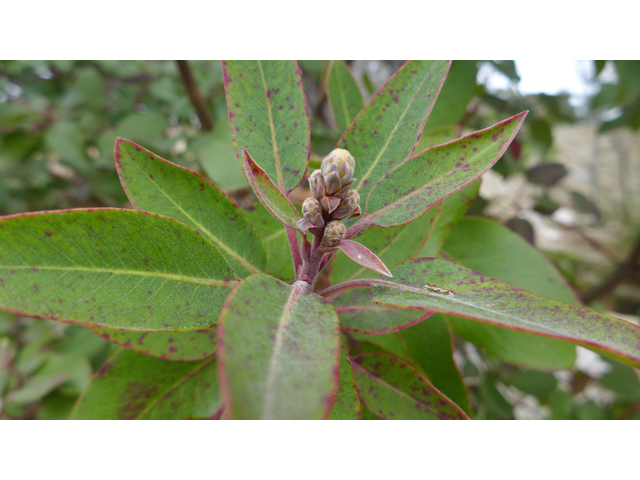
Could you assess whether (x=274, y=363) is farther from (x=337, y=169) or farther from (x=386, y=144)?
(x=386, y=144)

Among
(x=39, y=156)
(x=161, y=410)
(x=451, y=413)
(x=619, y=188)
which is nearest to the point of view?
(x=451, y=413)

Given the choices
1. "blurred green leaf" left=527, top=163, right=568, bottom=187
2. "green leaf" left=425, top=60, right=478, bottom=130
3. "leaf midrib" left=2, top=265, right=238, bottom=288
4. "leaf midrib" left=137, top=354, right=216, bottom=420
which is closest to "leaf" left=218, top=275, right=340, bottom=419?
"leaf midrib" left=2, top=265, right=238, bottom=288

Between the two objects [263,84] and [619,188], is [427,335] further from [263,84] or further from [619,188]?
[619,188]

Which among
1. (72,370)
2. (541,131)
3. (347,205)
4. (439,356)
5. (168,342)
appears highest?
(347,205)

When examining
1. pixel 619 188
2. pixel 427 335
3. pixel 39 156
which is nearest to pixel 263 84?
pixel 427 335

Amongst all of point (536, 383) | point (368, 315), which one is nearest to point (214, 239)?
point (368, 315)

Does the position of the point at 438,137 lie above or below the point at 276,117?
below
